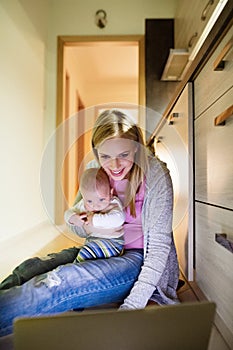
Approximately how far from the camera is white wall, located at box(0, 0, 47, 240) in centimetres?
223

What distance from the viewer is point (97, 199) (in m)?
0.95

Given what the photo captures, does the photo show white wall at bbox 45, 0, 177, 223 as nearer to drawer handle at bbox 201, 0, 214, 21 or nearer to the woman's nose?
drawer handle at bbox 201, 0, 214, 21

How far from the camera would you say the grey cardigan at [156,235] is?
931 mm

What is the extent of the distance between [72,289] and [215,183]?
48cm

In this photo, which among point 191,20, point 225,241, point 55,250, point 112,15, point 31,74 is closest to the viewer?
point 225,241

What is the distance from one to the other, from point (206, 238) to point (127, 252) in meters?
0.27

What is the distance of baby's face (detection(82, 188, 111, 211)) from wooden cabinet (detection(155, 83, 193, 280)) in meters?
0.33

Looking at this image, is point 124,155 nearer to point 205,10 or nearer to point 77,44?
point 205,10

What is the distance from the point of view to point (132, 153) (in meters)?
0.93

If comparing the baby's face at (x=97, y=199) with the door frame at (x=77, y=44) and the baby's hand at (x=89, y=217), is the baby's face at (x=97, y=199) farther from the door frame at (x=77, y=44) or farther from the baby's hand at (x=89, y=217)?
A: the door frame at (x=77, y=44)

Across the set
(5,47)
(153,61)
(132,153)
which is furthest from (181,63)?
(132,153)

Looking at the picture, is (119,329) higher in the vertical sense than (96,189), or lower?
lower

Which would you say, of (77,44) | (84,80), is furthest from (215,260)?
(84,80)

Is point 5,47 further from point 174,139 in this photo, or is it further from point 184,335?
point 184,335
